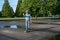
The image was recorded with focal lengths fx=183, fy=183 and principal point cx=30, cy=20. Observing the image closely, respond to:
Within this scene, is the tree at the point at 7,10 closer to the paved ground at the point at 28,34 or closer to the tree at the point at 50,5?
the tree at the point at 50,5

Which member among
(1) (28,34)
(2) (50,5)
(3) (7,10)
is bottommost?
(3) (7,10)

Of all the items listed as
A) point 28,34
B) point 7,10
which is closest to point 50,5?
point 28,34

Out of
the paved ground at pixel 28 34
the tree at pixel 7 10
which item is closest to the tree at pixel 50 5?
the paved ground at pixel 28 34

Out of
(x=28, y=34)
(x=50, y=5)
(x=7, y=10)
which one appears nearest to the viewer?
(x=28, y=34)

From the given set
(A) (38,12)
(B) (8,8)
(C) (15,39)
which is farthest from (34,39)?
(B) (8,8)

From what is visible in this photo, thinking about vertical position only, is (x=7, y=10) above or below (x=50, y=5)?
below

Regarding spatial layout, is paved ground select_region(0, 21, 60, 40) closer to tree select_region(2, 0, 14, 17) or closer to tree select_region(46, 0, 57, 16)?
tree select_region(46, 0, 57, 16)

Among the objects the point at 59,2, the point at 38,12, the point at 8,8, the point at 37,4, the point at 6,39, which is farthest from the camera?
the point at 8,8

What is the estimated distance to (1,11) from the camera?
297 ft

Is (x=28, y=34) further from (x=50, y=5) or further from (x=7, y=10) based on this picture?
(x=7, y=10)

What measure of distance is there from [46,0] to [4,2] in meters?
48.8

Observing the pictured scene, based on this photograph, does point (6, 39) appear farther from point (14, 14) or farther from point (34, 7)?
point (14, 14)

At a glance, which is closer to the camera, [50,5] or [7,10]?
[50,5]

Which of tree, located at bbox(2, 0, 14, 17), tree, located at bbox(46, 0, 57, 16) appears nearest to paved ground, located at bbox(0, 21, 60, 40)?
tree, located at bbox(46, 0, 57, 16)
